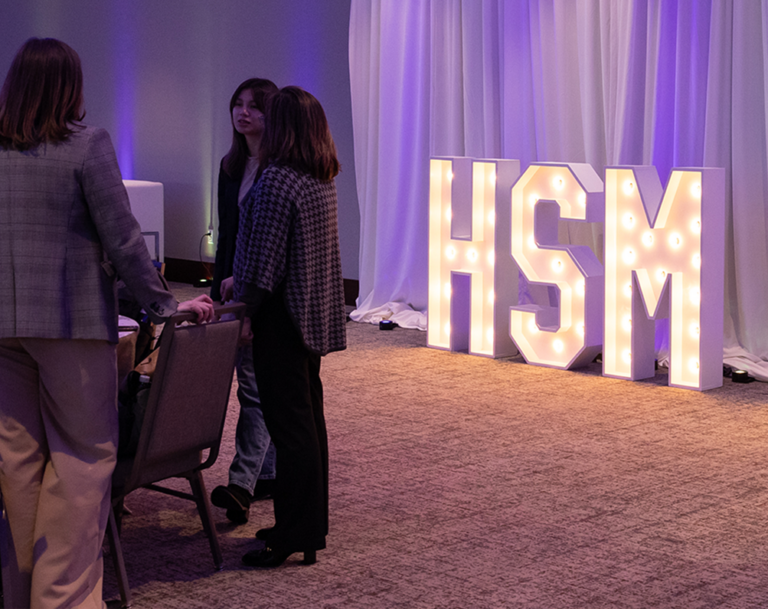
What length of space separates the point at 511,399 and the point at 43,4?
853 cm

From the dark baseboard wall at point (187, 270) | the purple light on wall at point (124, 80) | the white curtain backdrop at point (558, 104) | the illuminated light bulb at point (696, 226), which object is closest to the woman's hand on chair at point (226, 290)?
the illuminated light bulb at point (696, 226)

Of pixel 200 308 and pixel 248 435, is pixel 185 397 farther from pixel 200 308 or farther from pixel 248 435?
pixel 248 435

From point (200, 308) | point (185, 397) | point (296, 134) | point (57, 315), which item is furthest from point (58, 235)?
point (296, 134)

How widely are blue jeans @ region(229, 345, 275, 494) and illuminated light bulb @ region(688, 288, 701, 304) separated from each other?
271 centimetres

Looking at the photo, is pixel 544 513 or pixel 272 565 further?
pixel 544 513

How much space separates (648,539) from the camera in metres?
3.45

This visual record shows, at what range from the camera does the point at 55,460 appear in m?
2.65

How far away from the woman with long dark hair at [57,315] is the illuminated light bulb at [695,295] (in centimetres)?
357

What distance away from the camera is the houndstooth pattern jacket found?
122 inches

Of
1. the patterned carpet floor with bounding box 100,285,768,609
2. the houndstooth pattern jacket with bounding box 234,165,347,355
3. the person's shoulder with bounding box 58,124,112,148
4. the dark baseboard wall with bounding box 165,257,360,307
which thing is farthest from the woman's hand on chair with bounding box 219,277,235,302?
the dark baseboard wall with bounding box 165,257,360,307

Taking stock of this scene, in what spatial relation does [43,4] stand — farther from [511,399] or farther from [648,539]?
[648,539]

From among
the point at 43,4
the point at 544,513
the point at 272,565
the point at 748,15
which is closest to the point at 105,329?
the point at 272,565

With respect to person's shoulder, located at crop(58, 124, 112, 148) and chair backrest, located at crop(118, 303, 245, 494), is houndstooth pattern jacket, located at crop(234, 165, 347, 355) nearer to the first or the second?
chair backrest, located at crop(118, 303, 245, 494)

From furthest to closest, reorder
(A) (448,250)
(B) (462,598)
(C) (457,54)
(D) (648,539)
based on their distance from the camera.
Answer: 1. (C) (457,54)
2. (A) (448,250)
3. (D) (648,539)
4. (B) (462,598)
